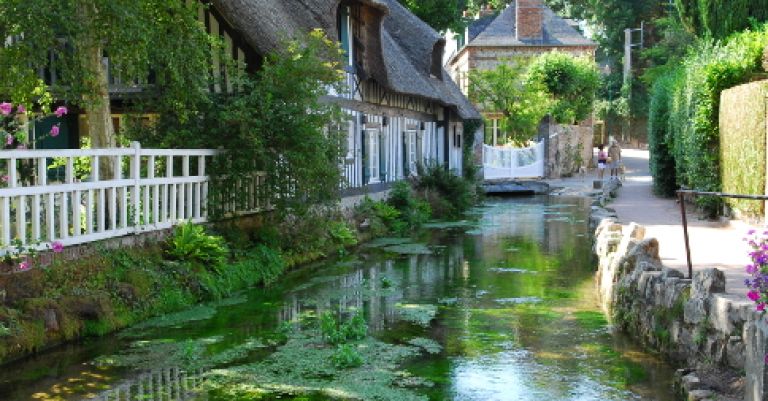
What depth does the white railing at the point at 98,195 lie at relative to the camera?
377 inches

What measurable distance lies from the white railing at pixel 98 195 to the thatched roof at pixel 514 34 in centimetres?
3449

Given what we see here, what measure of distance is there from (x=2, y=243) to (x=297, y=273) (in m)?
6.10

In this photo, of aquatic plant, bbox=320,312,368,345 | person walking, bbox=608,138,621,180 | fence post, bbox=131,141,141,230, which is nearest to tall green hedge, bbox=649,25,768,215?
aquatic plant, bbox=320,312,368,345

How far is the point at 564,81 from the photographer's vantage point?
43562mm

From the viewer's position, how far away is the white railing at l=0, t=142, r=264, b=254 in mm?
9578

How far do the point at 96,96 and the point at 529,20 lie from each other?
38.1 meters

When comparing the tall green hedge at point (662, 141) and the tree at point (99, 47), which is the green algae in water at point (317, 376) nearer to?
the tree at point (99, 47)

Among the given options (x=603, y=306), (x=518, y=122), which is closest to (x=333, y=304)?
(x=603, y=306)

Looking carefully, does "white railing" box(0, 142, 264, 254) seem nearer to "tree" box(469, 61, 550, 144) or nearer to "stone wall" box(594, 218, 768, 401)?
"stone wall" box(594, 218, 768, 401)

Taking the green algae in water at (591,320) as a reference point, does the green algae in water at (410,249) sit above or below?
above

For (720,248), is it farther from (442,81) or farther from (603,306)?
(442,81)

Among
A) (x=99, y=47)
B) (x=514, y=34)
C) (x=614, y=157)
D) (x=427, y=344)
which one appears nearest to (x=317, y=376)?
(x=427, y=344)

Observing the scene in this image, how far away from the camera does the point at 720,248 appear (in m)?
13.7

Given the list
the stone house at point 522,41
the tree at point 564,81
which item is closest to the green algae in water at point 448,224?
the tree at point 564,81
